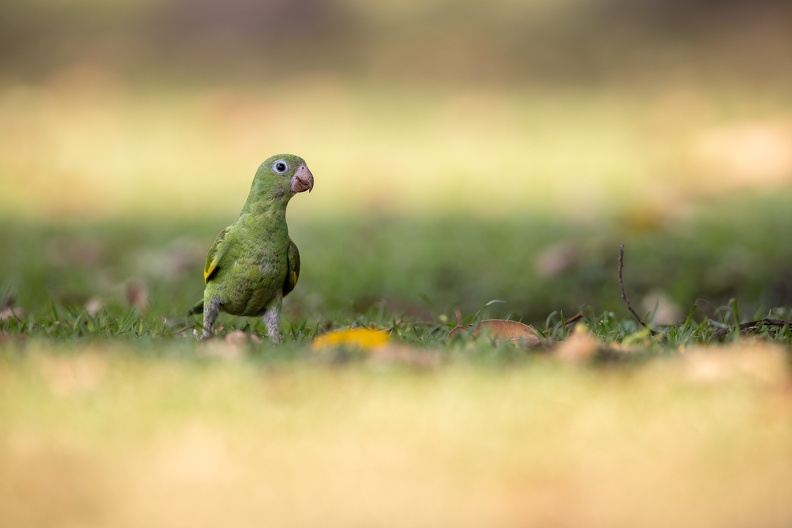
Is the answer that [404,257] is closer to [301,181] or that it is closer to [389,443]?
[301,181]

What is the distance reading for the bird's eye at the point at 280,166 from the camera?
12.5ft

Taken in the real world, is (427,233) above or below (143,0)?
below

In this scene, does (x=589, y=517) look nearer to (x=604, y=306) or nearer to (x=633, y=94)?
(x=604, y=306)

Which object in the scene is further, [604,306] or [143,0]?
[143,0]

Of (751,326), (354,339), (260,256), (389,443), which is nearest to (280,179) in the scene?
(260,256)

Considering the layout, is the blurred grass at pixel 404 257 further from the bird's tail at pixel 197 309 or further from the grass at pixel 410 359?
the bird's tail at pixel 197 309

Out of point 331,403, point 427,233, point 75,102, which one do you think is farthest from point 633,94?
point 331,403

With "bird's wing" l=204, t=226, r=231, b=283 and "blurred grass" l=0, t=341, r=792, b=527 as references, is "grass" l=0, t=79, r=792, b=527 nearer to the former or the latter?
"blurred grass" l=0, t=341, r=792, b=527

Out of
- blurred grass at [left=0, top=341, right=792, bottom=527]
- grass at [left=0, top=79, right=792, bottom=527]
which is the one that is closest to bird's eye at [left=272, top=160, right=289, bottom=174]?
grass at [left=0, top=79, right=792, bottom=527]

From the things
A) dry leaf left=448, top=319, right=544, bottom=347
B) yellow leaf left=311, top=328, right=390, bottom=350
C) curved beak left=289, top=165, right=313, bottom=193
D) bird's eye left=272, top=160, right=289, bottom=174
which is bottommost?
yellow leaf left=311, top=328, right=390, bottom=350

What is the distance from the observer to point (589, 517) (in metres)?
2.42

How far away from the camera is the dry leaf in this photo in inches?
139

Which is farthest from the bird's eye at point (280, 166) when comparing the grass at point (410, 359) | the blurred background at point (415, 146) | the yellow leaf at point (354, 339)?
the blurred background at point (415, 146)

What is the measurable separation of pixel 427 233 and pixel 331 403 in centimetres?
492
